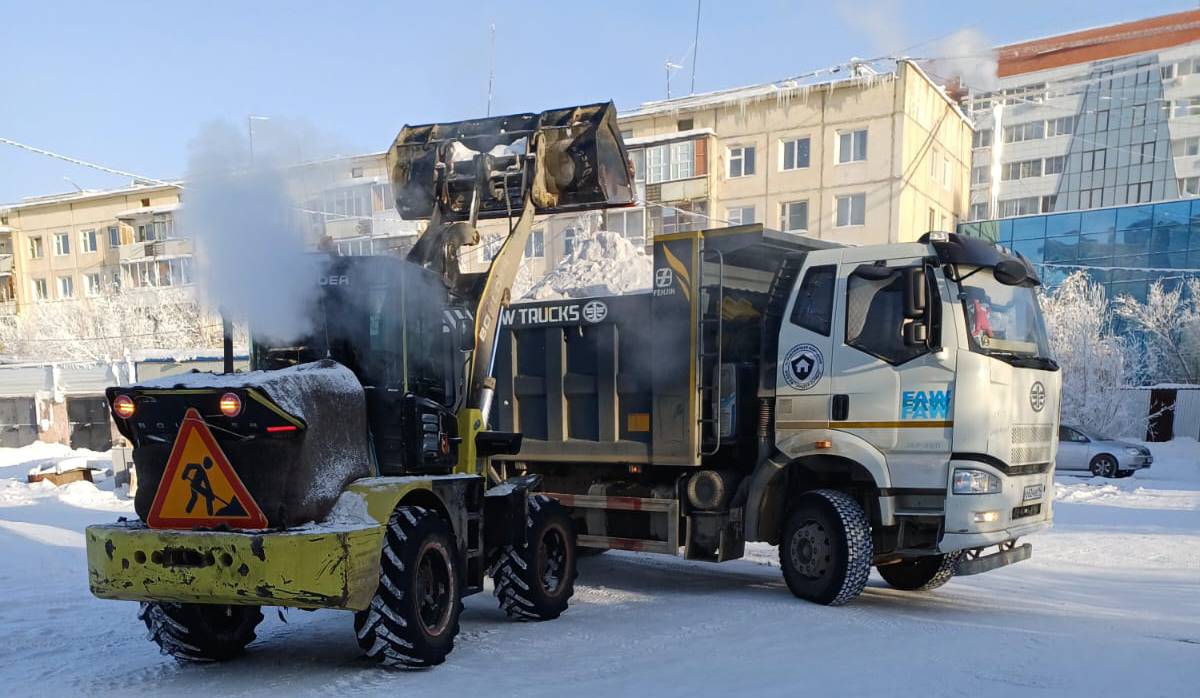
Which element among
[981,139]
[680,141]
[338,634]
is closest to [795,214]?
[680,141]

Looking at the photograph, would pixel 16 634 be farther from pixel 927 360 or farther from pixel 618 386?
pixel 927 360

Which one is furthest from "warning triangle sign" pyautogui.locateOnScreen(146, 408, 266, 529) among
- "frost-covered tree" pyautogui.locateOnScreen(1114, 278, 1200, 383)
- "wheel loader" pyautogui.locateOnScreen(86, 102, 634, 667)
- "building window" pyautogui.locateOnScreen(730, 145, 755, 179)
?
"frost-covered tree" pyautogui.locateOnScreen(1114, 278, 1200, 383)

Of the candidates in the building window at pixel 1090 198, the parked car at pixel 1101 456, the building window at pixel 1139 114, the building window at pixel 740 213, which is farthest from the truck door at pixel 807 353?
the building window at pixel 1139 114

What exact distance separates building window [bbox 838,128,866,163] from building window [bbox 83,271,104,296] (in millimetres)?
43990

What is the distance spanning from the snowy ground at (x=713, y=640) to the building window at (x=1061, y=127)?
62673 millimetres

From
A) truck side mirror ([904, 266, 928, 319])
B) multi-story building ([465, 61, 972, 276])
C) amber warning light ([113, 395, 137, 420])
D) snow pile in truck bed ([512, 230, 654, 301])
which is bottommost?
amber warning light ([113, 395, 137, 420])

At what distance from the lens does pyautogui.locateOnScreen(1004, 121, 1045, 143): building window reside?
65.6 m

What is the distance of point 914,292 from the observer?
23.9ft

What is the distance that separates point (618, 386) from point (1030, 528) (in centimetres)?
389

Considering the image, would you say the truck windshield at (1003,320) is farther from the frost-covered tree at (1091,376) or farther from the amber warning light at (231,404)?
the frost-covered tree at (1091,376)

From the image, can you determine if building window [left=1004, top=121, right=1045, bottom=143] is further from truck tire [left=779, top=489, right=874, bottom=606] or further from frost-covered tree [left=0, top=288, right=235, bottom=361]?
truck tire [left=779, top=489, right=874, bottom=606]

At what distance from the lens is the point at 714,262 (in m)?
8.50

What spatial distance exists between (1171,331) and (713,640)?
133ft

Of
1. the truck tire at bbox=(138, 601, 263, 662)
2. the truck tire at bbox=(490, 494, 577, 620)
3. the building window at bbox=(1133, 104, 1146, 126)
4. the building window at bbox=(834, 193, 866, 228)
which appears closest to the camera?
the truck tire at bbox=(138, 601, 263, 662)
